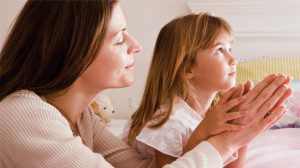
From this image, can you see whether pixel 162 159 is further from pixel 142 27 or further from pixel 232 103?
pixel 142 27

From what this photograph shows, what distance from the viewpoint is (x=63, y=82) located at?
3.18 ft

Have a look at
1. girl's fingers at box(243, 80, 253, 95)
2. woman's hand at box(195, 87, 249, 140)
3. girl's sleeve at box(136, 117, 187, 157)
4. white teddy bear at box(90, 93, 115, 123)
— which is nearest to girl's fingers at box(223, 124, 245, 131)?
woman's hand at box(195, 87, 249, 140)

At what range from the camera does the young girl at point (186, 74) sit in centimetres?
134

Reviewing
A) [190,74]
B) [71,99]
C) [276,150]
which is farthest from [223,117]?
[276,150]

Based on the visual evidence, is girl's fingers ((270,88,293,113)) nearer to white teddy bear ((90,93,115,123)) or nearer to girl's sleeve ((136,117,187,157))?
girl's sleeve ((136,117,187,157))

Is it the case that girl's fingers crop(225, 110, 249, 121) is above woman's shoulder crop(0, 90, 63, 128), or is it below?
below

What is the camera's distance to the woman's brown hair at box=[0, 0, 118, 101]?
3.09 feet

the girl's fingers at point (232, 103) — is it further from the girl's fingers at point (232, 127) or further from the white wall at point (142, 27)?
the white wall at point (142, 27)

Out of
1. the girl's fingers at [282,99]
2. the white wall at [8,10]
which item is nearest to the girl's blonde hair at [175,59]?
the girl's fingers at [282,99]

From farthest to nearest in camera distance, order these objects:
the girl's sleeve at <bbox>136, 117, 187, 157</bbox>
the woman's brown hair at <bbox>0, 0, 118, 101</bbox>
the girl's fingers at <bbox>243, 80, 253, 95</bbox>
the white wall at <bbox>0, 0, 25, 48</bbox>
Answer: the white wall at <bbox>0, 0, 25, 48</bbox> → the girl's sleeve at <bbox>136, 117, 187, 157</bbox> → the girl's fingers at <bbox>243, 80, 253, 95</bbox> → the woman's brown hair at <bbox>0, 0, 118, 101</bbox>

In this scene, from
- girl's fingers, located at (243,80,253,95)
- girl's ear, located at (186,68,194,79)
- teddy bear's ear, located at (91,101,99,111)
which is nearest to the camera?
girl's fingers, located at (243,80,253,95)

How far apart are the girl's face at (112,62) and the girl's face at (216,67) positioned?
426 mm

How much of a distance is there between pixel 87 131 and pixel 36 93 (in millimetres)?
252

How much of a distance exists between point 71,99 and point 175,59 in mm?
495
